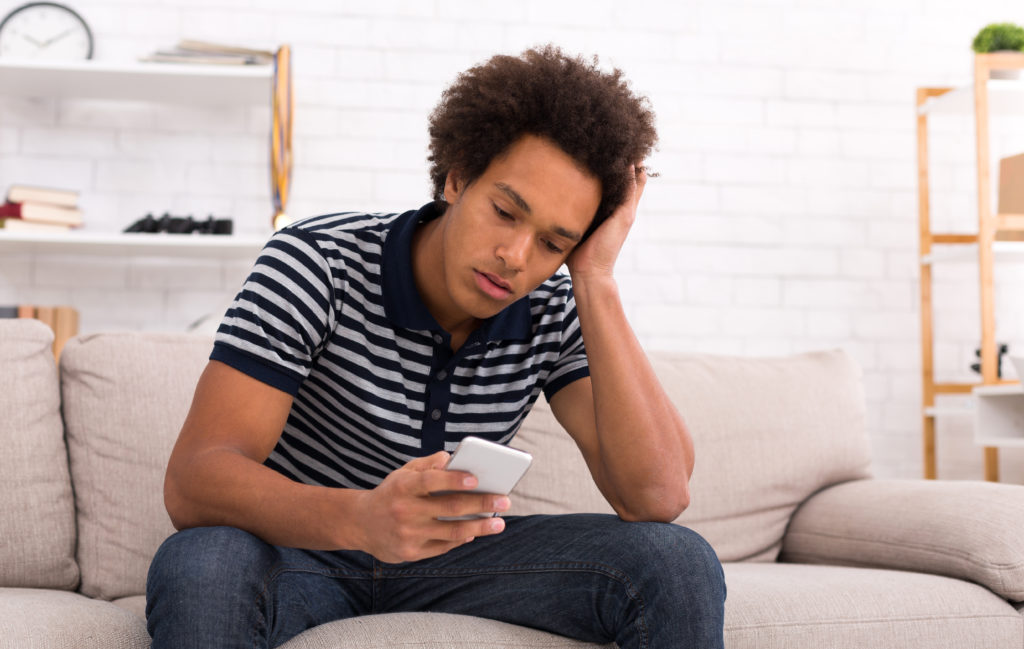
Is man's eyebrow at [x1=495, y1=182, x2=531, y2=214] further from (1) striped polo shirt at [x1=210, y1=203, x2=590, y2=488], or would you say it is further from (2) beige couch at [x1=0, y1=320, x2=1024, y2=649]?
(2) beige couch at [x1=0, y1=320, x2=1024, y2=649]

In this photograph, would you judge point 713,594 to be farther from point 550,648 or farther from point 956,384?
point 956,384

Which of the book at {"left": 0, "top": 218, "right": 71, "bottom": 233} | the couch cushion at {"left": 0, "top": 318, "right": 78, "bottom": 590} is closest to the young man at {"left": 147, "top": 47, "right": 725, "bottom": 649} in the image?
the couch cushion at {"left": 0, "top": 318, "right": 78, "bottom": 590}

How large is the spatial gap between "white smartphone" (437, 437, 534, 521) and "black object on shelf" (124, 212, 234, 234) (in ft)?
6.47

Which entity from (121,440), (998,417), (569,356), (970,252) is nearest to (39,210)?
(121,440)

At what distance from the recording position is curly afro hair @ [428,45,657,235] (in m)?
1.32

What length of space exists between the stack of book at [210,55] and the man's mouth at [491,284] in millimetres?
1770

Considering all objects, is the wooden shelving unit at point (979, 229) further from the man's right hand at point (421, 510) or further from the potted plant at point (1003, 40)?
the man's right hand at point (421, 510)

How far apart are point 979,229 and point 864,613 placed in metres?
1.65

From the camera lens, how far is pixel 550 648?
4.24 ft

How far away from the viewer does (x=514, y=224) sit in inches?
51.5

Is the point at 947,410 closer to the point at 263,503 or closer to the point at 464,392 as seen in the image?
the point at 464,392

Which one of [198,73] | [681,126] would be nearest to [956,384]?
[681,126]

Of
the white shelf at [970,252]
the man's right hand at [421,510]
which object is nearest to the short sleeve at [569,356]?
the man's right hand at [421,510]

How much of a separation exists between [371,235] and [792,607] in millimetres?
815
